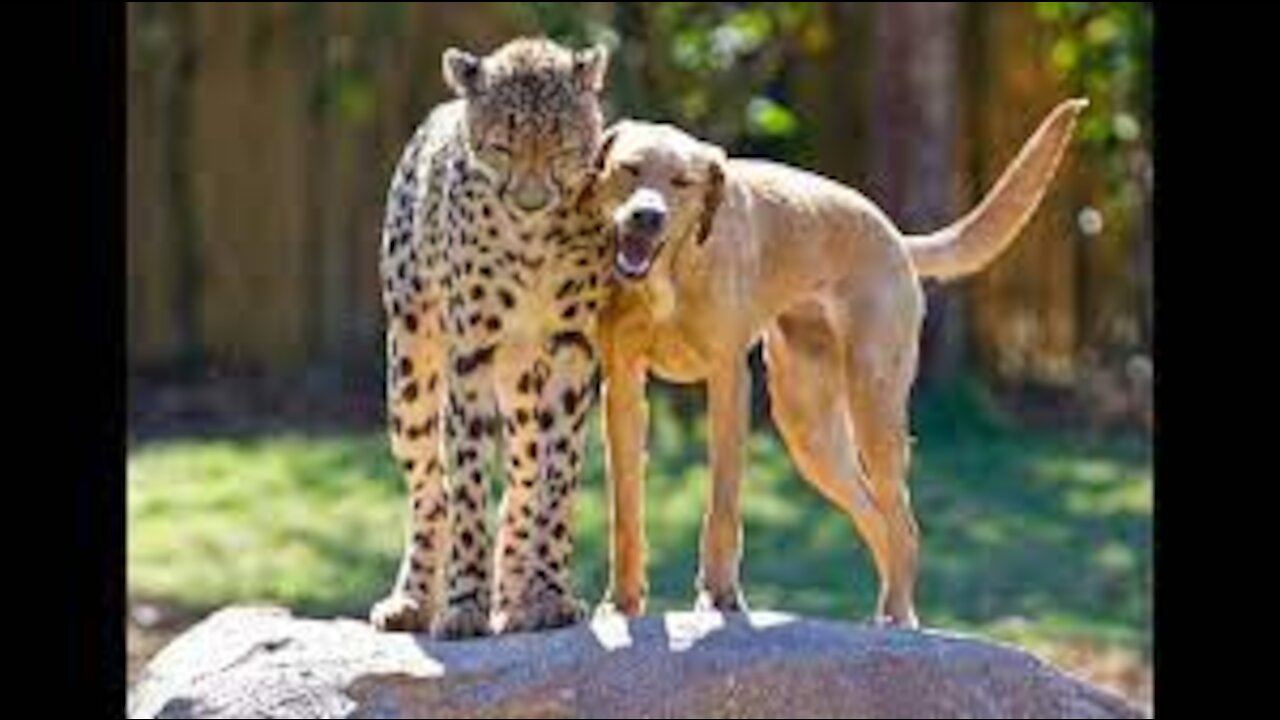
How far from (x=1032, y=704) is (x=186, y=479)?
8104 millimetres

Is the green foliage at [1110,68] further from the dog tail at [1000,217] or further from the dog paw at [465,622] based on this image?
the dog paw at [465,622]

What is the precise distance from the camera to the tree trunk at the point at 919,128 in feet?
51.5

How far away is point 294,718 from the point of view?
6809 mm

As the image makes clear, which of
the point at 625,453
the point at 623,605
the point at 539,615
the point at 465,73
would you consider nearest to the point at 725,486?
the point at 625,453

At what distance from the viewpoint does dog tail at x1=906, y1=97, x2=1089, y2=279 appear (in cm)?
775

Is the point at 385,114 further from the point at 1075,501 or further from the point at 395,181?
the point at 395,181

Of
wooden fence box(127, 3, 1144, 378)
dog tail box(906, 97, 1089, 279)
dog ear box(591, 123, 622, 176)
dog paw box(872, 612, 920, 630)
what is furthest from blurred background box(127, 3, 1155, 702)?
dog ear box(591, 123, 622, 176)

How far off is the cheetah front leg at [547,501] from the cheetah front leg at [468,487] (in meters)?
0.06

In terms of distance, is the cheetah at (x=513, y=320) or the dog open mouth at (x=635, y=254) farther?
the cheetah at (x=513, y=320)

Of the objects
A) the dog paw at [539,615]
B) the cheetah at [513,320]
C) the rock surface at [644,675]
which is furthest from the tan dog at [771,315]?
the rock surface at [644,675]

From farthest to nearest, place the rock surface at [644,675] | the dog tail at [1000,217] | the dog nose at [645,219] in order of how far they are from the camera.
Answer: the dog tail at [1000,217] < the rock surface at [644,675] < the dog nose at [645,219]

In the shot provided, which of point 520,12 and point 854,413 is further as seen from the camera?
point 520,12

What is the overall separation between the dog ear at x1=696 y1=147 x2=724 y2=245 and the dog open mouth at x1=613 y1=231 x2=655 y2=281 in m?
0.35
